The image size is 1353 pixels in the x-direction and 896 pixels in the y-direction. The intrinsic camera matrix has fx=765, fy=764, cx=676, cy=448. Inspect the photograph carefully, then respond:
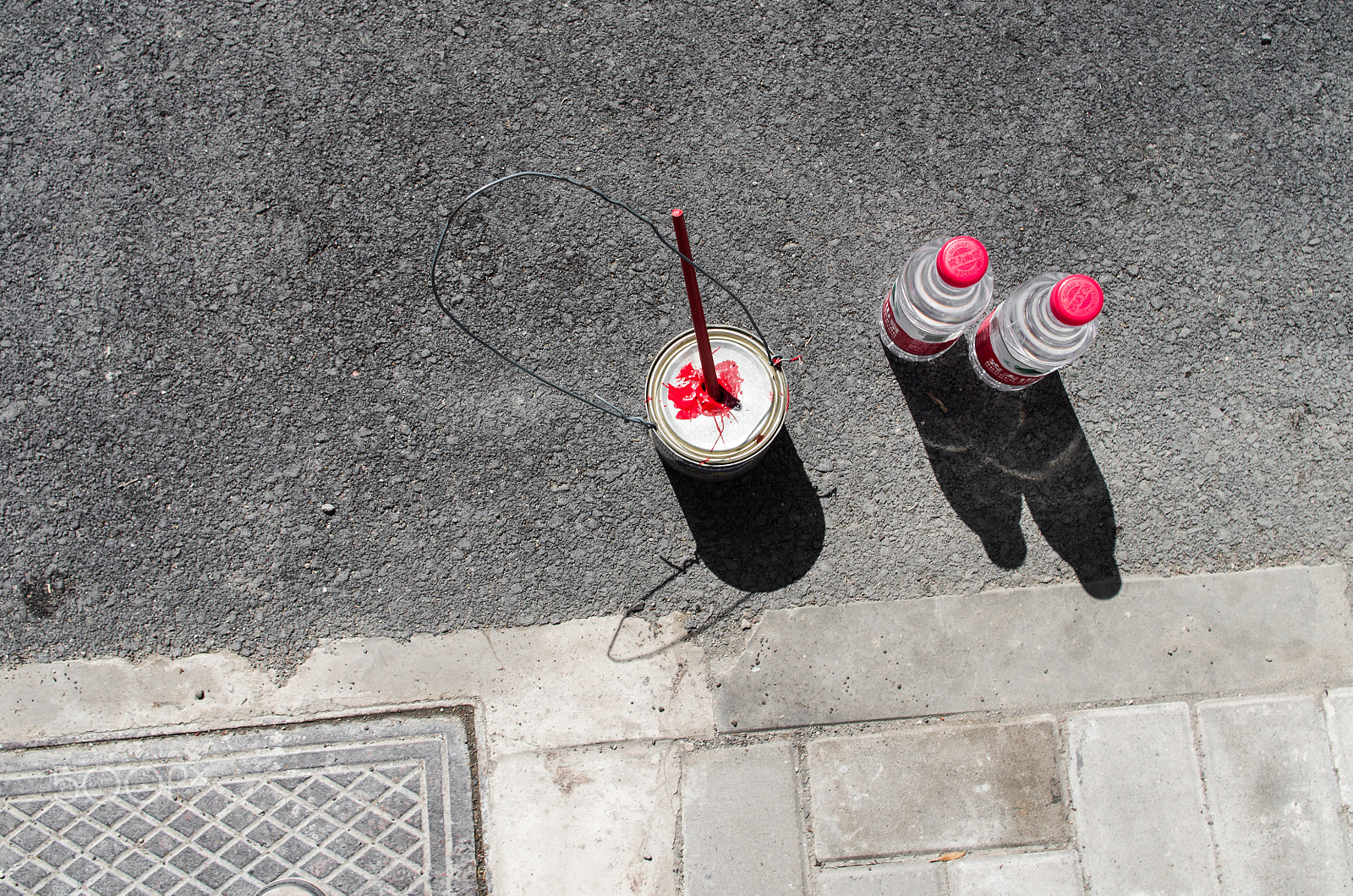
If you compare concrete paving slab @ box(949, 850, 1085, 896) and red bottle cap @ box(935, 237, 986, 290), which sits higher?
red bottle cap @ box(935, 237, 986, 290)

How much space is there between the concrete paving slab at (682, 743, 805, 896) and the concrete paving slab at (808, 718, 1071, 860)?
118 mm

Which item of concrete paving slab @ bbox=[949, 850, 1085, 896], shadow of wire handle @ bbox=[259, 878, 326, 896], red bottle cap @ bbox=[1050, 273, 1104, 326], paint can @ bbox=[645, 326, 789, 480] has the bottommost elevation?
concrete paving slab @ bbox=[949, 850, 1085, 896]

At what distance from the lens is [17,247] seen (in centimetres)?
326

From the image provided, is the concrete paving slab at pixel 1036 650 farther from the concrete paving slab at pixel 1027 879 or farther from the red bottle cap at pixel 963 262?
the red bottle cap at pixel 963 262

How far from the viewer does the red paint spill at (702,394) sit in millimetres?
2619

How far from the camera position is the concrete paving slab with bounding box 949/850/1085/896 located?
298 cm

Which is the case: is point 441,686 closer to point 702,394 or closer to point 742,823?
point 742,823

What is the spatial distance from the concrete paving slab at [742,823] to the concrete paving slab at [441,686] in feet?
0.58

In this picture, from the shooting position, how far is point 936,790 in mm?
3016

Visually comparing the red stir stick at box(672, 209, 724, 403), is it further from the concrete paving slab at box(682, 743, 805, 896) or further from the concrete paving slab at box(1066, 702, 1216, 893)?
the concrete paving slab at box(1066, 702, 1216, 893)

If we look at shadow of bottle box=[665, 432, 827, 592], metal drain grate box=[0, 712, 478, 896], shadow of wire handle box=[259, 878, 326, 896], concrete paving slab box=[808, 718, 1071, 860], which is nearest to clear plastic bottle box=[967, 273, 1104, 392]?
shadow of bottle box=[665, 432, 827, 592]

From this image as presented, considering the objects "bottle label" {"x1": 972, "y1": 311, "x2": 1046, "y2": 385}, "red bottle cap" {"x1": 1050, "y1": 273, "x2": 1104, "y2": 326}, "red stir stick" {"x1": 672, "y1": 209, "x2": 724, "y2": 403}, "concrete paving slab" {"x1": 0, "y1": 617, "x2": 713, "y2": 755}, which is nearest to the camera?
"red stir stick" {"x1": 672, "y1": 209, "x2": 724, "y2": 403}

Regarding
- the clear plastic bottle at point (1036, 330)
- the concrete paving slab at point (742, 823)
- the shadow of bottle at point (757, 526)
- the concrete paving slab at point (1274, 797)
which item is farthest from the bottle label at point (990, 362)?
the concrete paving slab at point (742, 823)

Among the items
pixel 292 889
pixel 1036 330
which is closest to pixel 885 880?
pixel 1036 330
